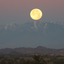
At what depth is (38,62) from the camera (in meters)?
48.7

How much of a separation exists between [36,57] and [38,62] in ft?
6.55

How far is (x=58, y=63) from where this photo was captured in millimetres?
65250

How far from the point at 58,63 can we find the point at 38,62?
702 inches

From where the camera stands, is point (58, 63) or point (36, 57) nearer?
point (36, 57)

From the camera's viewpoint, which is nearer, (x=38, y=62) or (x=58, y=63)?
(x=38, y=62)

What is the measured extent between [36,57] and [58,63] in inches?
651

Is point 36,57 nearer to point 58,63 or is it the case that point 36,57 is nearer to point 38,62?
point 38,62

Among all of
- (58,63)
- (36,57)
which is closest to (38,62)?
(36,57)

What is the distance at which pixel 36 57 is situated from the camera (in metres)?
50.5
